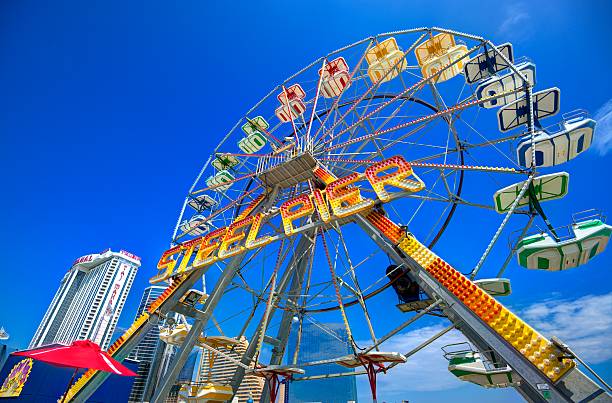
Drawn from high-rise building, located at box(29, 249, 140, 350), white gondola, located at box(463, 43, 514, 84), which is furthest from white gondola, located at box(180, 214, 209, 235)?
high-rise building, located at box(29, 249, 140, 350)

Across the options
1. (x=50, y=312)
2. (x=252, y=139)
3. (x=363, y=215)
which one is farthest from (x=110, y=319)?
(x=363, y=215)

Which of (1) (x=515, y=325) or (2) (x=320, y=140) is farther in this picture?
(2) (x=320, y=140)

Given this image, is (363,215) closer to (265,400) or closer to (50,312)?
(265,400)

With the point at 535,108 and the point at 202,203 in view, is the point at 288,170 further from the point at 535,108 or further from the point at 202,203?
the point at 535,108

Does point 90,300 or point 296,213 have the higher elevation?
point 90,300

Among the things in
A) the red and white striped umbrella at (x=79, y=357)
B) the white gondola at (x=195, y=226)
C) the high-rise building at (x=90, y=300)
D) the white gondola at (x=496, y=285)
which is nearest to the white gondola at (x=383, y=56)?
the white gondola at (x=496, y=285)

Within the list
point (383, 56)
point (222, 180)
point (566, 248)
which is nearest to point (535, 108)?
point (566, 248)

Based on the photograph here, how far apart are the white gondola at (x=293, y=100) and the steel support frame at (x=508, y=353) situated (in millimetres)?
10648

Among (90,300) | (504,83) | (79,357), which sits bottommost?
(79,357)

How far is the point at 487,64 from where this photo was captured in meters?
11.4

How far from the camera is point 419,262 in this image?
819 centimetres

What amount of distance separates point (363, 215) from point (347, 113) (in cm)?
583

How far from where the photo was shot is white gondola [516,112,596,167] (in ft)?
28.3

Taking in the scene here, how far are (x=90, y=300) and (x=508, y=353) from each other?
113 m
